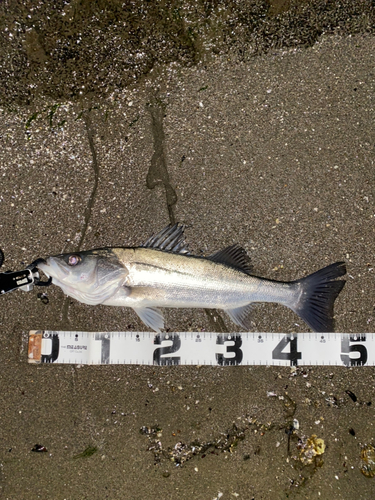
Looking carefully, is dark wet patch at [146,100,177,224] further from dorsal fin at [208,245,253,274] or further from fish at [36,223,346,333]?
dorsal fin at [208,245,253,274]

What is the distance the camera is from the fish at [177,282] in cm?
271

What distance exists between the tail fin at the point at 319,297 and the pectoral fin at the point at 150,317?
1.28 metres

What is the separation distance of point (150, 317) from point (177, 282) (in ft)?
1.43

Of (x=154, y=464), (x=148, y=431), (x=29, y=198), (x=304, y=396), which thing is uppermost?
(x=29, y=198)

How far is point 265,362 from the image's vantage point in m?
3.08

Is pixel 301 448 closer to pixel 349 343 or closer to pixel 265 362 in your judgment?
pixel 265 362

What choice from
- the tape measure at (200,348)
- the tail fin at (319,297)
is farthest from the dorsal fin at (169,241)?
the tail fin at (319,297)

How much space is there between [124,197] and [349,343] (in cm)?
267

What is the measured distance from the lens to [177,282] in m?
2.77

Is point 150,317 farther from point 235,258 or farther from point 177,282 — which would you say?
point 235,258

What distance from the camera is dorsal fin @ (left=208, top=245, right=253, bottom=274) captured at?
2912 millimetres

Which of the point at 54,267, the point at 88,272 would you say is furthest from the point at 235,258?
the point at 54,267

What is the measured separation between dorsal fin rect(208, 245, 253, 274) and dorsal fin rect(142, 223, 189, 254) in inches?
11.6

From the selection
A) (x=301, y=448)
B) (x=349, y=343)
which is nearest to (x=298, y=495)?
(x=301, y=448)
